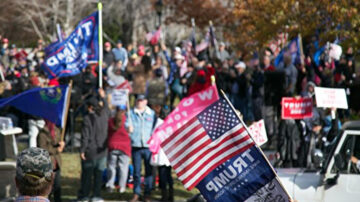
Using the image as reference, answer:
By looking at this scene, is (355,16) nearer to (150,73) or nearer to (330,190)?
(150,73)

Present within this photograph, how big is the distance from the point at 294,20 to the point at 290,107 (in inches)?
297

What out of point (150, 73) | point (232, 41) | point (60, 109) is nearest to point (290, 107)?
point (60, 109)

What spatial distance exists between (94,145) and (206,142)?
19.4ft

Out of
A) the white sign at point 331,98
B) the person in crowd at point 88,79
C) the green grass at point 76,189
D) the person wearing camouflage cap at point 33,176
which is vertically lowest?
the green grass at point 76,189

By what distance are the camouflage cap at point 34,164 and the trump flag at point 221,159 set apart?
2.56 m

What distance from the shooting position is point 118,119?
45.5 feet

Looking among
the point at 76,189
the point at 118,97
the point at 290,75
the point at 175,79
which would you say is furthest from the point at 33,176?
the point at 175,79

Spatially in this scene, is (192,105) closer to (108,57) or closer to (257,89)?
(257,89)

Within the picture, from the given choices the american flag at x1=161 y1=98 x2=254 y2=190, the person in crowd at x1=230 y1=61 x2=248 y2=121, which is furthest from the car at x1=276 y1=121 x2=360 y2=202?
the person in crowd at x1=230 y1=61 x2=248 y2=121

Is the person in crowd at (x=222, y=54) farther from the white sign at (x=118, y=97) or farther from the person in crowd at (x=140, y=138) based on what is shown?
the person in crowd at (x=140, y=138)

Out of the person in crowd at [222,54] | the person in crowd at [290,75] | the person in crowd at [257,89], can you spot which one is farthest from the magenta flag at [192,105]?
the person in crowd at [222,54]

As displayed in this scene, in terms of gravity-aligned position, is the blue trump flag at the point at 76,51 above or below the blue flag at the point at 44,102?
above

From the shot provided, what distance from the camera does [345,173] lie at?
9477 mm

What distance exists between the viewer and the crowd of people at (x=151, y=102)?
13.3 meters
